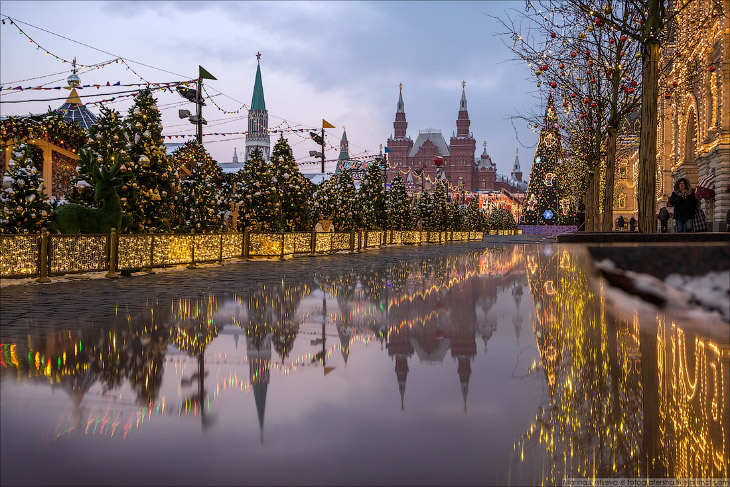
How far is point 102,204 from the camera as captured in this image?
18.9 metres

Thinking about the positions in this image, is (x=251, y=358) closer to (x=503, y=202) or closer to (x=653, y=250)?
(x=653, y=250)

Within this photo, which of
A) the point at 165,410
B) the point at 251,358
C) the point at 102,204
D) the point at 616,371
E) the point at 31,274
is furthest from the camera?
the point at 102,204

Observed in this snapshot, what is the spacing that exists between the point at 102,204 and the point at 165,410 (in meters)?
16.3

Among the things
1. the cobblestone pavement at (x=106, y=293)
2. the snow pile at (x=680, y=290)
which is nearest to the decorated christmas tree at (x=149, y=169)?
the cobblestone pavement at (x=106, y=293)

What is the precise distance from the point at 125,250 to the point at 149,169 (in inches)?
240

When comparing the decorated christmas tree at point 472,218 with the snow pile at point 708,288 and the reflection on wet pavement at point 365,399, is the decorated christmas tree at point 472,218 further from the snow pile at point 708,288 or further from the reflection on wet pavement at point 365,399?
the snow pile at point 708,288

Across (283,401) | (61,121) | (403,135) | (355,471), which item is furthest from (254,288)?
(403,135)

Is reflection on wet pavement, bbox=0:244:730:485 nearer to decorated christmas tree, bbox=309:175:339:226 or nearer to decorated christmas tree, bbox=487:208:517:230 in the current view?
decorated christmas tree, bbox=309:175:339:226

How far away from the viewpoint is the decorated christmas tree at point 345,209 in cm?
4053

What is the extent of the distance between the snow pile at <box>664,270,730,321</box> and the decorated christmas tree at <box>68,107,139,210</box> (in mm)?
19437

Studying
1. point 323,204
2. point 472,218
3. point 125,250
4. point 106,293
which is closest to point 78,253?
point 125,250

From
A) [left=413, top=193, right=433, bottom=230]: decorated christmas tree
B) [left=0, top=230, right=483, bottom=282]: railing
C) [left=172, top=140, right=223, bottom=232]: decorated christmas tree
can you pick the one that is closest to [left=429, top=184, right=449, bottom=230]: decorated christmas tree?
[left=413, top=193, right=433, bottom=230]: decorated christmas tree

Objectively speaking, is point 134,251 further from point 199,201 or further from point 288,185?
point 288,185

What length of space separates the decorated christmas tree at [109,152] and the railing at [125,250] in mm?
2768
